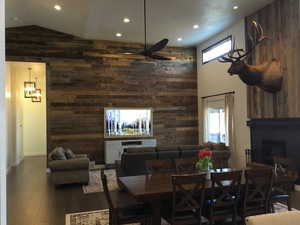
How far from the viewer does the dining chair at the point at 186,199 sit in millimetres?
2746

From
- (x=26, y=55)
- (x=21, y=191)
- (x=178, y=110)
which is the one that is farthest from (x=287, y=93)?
(x=26, y=55)

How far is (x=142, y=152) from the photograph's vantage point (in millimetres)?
5430

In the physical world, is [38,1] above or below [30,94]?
above

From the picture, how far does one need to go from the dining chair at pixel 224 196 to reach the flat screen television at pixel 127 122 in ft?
20.0

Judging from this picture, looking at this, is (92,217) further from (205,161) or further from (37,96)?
(37,96)

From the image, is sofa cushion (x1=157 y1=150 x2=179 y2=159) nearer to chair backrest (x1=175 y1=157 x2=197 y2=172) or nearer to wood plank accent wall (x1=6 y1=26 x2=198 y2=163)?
chair backrest (x1=175 y1=157 x2=197 y2=172)

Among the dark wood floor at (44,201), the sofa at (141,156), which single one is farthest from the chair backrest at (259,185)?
the sofa at (141,156)

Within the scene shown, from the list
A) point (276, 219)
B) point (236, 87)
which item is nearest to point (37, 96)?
point (236, 87)

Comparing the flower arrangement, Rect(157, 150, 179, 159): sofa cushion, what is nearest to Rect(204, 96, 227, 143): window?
Rect(157, 150, 179, 159): sofa cushion

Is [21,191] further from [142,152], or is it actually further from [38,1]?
[38,1]

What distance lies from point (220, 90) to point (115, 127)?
12.4ft

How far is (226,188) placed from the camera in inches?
114

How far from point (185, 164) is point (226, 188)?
1.19 metres

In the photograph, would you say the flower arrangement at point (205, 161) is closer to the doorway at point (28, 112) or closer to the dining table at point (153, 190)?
the dining table at point (153, 190)
